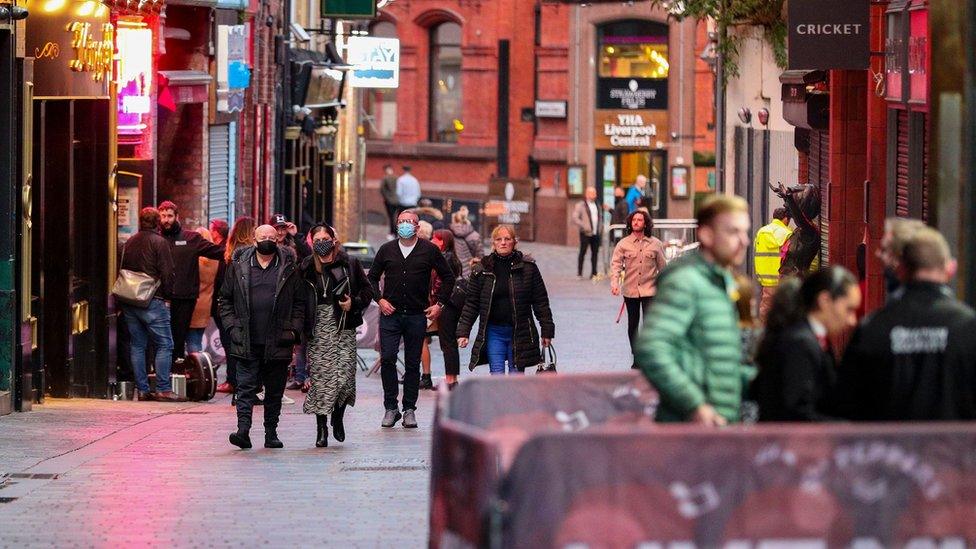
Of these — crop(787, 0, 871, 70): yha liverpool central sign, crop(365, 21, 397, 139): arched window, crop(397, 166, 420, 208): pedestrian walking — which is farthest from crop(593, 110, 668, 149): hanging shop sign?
crop(787, 0, 871, 70): yha liverpool central sign

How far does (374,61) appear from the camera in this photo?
3481 cm

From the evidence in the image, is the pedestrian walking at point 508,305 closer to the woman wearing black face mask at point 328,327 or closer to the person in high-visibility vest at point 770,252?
the woman wearing black face mask at point 328,327

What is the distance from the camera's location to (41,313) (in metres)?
17.0

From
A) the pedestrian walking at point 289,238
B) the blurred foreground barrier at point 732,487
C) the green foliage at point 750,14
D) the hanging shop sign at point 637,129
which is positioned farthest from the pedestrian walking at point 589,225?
the blurred foreground barrier at point 732,487

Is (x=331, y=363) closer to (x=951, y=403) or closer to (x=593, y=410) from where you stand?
(x=593, y=410)

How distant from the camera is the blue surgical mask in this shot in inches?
615

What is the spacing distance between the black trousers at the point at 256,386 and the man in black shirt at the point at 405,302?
1.42 meters

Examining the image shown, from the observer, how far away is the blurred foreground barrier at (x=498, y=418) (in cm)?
639

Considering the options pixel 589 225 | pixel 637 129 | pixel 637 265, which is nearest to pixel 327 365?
pixel 637 265

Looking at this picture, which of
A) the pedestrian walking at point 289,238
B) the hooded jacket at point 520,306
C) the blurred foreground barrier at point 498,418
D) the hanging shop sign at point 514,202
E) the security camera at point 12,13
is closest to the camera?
the blurred foreground barrier at point 498,418

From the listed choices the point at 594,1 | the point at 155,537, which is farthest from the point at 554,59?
the point at 155,537

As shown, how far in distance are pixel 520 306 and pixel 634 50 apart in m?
32.0

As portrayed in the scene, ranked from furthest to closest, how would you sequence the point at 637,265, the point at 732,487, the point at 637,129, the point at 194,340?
1. the point at 637,129
2. the point at 637,265
3. the point at 194,340
4. the point at 732,487

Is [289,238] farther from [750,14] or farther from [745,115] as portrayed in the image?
[745,115]
